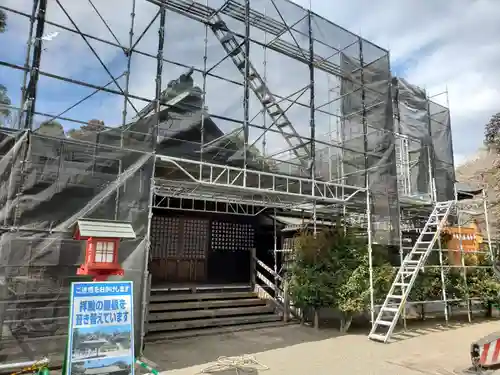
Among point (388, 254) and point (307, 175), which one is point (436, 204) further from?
point (307, 175)

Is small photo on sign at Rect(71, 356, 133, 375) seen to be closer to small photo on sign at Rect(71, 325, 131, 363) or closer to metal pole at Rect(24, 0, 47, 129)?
small photo on sign at Rect(71, 325, 131, 363)

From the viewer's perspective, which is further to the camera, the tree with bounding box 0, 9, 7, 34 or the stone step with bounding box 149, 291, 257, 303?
A: the stone step with bounding box 149, 291, 257, 303

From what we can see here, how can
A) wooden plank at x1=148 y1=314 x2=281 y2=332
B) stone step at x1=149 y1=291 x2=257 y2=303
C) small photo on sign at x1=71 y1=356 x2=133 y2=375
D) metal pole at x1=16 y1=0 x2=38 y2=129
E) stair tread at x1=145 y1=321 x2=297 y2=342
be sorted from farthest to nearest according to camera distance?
stone step at x1=149 y1=291 x2=257 y2=303
wooden plank at x1=148 y1=314 x2=281 y2=332
stair tread at x1=145 y1=321 x2=297 y2=342
metal pole at x1=16 y1=0 x2=38 y2=129
small photo on sign at x1=71 y1=356 x2=133 y2=375

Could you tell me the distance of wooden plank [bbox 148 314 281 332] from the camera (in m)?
7.44

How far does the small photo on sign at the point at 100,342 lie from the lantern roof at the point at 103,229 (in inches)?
44.9

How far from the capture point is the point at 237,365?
5.30 metres

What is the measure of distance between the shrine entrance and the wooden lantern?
554cm

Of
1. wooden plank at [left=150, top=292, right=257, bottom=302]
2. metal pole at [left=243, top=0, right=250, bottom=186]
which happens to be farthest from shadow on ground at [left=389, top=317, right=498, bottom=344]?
metal pole at [left=243, top=0, right=250, bottom=186]

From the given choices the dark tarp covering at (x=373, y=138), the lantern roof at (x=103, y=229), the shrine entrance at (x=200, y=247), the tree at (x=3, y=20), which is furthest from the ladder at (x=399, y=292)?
the tree at (x=3, y=20)

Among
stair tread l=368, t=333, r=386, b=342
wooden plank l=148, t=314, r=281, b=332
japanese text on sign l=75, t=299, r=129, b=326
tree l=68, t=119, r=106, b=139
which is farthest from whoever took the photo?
wooden plank l=148, t=314, r=281, b=332

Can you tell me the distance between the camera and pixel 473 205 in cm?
A: 1025

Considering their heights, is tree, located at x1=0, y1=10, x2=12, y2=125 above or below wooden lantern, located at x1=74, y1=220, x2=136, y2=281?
above

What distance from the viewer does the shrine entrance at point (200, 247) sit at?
10.4m

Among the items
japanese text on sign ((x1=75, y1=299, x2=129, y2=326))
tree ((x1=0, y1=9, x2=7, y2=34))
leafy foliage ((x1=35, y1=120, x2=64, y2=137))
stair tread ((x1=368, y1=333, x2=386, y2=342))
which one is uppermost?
tree ((x1=0, y1=9, x2=7, y2=34))
